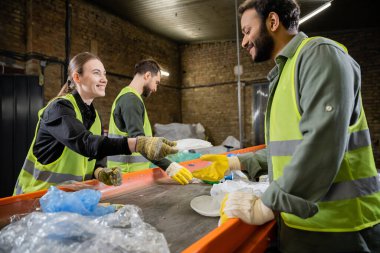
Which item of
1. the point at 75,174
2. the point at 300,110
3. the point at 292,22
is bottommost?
the point at 75,174

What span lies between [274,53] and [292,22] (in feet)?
0.50

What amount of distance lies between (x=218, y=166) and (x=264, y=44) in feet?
2.77

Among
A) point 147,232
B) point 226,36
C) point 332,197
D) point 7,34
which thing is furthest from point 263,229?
point 226,36

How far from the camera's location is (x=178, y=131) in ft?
23.8

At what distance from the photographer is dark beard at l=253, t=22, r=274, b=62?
4.11ft

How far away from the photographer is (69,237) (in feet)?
2.72

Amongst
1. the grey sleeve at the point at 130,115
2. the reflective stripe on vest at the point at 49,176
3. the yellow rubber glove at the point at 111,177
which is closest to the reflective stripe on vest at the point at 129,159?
the grey sleeve at the point at 130,115

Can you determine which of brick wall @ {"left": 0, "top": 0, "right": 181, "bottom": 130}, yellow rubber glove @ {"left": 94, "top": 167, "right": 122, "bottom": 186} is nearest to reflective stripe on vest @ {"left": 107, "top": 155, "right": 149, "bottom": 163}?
yellow rubber glove @ {"left": 94, "top": 167, "right": 122, "bottom": 186}

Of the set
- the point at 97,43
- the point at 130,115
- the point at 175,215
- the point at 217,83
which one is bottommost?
the point at 175,215

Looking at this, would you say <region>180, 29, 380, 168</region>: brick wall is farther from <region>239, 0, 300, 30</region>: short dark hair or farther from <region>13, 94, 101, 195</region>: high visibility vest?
<region>239, 0, 300, 30</region>: short dark hair

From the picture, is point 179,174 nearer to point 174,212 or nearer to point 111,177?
point 111,177

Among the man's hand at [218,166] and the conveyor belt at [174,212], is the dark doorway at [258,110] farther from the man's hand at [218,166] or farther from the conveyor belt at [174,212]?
the man's hand at [218,166]

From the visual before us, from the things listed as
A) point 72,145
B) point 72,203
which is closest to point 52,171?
point 72,145

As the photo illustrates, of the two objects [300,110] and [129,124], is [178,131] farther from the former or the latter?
[300,110]
